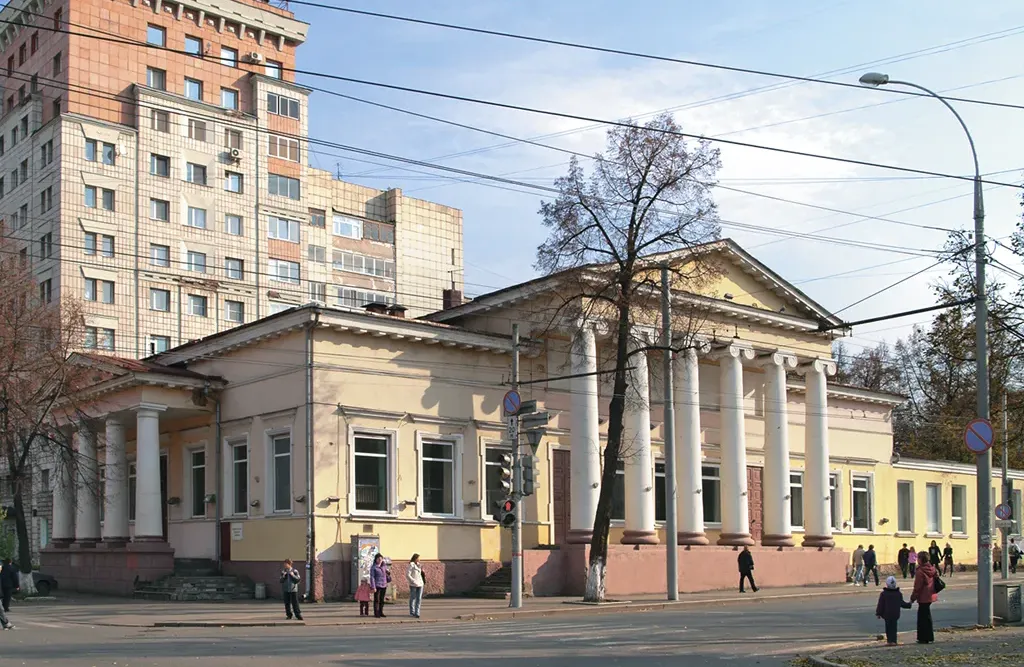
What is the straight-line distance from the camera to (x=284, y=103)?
77500 mm

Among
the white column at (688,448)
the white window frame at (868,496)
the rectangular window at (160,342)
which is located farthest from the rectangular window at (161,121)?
the white window frame at (868,496)

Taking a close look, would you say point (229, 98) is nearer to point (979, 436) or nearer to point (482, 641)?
point (482, 641)

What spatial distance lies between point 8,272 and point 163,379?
7496 millimetres

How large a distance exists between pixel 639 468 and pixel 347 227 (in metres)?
50.4

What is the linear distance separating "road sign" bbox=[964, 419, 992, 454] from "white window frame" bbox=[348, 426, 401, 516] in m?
17.4

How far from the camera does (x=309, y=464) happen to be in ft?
110

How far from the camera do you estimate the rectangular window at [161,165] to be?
7094cm

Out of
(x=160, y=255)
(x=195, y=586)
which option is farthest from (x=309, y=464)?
(x=160, y=255)

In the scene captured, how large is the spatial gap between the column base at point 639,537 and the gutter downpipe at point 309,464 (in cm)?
1034

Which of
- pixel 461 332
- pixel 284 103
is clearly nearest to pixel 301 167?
pixel 284 103

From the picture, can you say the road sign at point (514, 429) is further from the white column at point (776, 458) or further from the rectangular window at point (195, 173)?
the rectangular window at point (195, 173)

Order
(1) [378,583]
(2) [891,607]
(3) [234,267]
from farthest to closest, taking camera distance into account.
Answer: (3) [234,267] < (1) [378,583] < (2) [891,607]

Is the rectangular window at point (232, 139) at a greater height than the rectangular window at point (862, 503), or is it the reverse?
the rectangular window at point (232, 139)

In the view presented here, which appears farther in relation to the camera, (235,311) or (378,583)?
(235,311)
